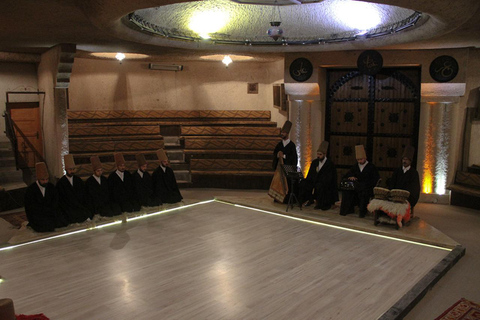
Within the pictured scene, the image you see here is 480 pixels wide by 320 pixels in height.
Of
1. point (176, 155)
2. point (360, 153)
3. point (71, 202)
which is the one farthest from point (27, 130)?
point (360, 153)

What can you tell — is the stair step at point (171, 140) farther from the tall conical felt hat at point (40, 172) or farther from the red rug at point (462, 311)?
the red rug at point (462, 311)

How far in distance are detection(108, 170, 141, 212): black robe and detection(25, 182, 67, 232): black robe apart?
3.50ft

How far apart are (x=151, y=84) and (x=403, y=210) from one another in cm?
832

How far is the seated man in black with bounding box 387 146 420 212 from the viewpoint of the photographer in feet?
25.8

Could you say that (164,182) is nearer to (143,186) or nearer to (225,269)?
(143,186)

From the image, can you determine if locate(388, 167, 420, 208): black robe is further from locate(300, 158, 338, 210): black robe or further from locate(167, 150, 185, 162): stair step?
locate(167, 150, 185, 162): stair step

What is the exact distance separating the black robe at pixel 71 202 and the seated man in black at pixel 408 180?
5421 mm

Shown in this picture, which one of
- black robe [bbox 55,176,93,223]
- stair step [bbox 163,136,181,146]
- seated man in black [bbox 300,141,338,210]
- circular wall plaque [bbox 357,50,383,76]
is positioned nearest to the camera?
black robe [bbox 55,176,93,223]

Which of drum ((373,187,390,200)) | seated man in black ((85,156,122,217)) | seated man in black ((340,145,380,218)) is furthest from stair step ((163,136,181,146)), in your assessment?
drum ((373,187,390,200))

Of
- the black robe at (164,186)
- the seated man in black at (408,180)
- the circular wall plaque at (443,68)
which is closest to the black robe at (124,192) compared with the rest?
the black robe at (164,186)

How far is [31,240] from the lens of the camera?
6.82m

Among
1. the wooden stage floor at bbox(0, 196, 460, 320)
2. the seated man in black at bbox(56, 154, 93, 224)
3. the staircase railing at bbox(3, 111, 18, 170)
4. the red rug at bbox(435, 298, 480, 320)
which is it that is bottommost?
the red rug at bbox(435, 298, 480, 320)

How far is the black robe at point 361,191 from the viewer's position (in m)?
8.06

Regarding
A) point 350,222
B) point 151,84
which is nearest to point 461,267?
point 350,222
